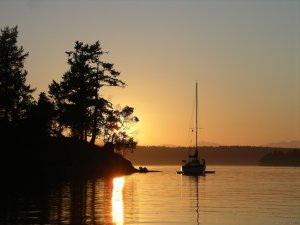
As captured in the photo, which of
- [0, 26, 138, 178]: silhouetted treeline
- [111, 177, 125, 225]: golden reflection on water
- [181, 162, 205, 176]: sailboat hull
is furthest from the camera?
[181, 162, 205, 176]: sailboat hull

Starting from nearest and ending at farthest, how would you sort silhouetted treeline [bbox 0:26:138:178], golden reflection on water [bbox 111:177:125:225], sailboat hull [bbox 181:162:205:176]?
golden reflection on water [bbox 111:177:125:225] < silhouetted treeline [bbox 0:26:138:178] < sailboat hull [bbox 181:162:205:176]

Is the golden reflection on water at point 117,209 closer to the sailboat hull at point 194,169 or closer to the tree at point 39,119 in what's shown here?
the tree at point 39,119

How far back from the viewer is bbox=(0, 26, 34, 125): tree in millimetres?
77375

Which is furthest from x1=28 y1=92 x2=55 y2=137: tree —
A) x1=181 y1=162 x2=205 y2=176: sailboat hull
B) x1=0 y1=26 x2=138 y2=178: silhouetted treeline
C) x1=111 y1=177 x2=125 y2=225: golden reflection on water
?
x1=181 y1=162 x2=205 y2=176: sailboat hull

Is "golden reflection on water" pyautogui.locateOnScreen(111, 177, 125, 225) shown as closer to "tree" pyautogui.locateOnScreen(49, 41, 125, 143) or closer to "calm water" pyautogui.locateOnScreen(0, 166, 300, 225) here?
"calm water" pyautogui.locateOnScreen(0, 166, 300, 225)

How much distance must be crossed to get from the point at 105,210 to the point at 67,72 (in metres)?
58.9

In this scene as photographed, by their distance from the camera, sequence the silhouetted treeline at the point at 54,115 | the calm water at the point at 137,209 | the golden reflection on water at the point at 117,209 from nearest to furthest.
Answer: the golden reflection on water at the point at 117,209 → the calm water at the point at 137,209 → the silhouetted treeline at the point at 54,115

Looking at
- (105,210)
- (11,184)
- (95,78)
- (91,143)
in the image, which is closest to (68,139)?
(91,143)

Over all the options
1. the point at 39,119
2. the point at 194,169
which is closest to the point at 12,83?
the point at 39,119

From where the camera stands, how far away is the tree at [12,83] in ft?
254

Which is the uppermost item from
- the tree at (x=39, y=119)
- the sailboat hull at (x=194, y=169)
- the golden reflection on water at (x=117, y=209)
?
the tree at (x=39, y=119)

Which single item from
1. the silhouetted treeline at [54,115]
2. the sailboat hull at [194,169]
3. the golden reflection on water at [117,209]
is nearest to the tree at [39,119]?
the silhouetted treeline at [54,115]

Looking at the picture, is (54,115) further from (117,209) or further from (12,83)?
(117,209)

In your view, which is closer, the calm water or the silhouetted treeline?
the calm water
